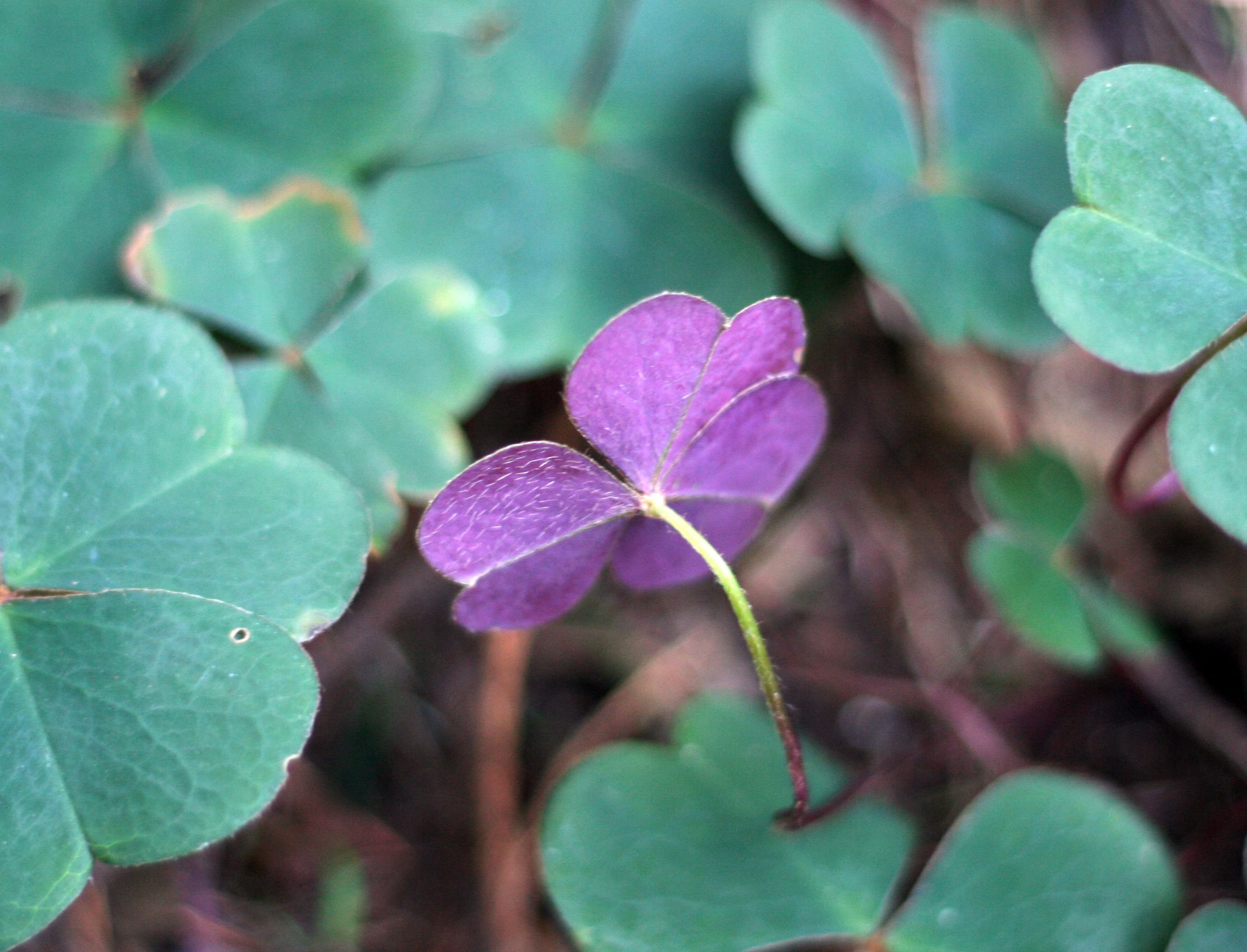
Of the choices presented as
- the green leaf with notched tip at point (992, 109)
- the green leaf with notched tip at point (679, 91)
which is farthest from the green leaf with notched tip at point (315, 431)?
the green leaf with notched tip at point (992, 109)

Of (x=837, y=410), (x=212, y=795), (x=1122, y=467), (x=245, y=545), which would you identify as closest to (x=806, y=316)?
(x=837, y=410)

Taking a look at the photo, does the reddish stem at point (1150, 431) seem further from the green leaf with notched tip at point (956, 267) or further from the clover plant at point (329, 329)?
the clover plant at point (329, 329)

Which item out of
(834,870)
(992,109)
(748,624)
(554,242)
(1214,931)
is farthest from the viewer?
(992,109)

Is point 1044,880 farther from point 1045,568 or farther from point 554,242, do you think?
point 554,242

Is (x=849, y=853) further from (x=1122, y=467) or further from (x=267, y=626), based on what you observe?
(x=267, y=626)

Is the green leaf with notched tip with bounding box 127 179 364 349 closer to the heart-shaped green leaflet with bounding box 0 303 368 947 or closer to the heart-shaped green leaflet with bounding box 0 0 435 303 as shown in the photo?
the heart-shaped green leaflet with bounding box 0 0 435 303

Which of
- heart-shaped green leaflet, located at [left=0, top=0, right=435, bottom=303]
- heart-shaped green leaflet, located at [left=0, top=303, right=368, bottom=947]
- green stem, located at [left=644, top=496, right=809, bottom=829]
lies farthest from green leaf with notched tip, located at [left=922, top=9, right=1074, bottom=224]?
heart-shaped green leaflet, located at [left=0, top=303, right=368, bottom=947]

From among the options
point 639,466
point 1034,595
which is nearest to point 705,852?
point 639,466
